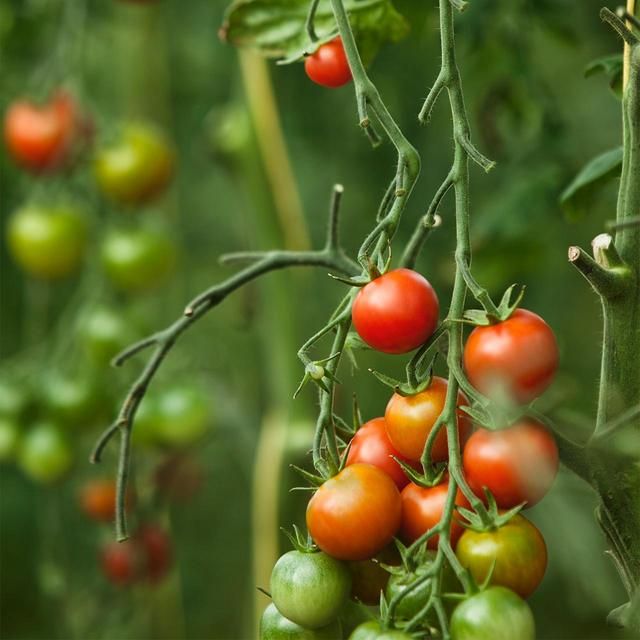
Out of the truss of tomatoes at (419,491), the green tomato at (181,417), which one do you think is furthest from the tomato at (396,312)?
the green tomato at (181,417)

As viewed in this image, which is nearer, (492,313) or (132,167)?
(492,313)

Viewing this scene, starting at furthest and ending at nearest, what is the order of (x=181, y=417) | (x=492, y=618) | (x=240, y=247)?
(x=240, y=247) → (x=181, y=417) → (x=492, y=618)

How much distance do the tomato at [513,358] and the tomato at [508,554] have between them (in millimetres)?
41

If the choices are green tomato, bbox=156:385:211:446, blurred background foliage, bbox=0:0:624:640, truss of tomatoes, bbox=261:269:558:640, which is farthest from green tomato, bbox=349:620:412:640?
green tomato, bbox=156:385:211:446

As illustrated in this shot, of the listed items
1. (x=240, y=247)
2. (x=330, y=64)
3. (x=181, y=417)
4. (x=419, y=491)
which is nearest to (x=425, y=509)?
(x=419, y=491)

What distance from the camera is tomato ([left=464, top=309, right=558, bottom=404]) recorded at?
12.9 inches

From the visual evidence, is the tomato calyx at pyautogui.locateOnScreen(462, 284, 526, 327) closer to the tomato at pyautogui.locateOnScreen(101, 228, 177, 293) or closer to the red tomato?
the red tomato

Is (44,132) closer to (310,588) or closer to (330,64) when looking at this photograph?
(330,64)

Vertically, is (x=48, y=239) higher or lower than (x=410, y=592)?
lower

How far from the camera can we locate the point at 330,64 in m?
0.41

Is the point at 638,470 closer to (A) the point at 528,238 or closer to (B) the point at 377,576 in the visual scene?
(B) the point at 377,576

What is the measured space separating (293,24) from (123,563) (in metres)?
0.79

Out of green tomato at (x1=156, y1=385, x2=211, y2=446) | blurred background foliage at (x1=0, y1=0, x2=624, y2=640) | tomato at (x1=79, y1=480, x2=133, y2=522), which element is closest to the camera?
blurred background foliage at (x1=0, y1=0, x2=624, y2=640)

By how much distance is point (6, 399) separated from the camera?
1.10m
